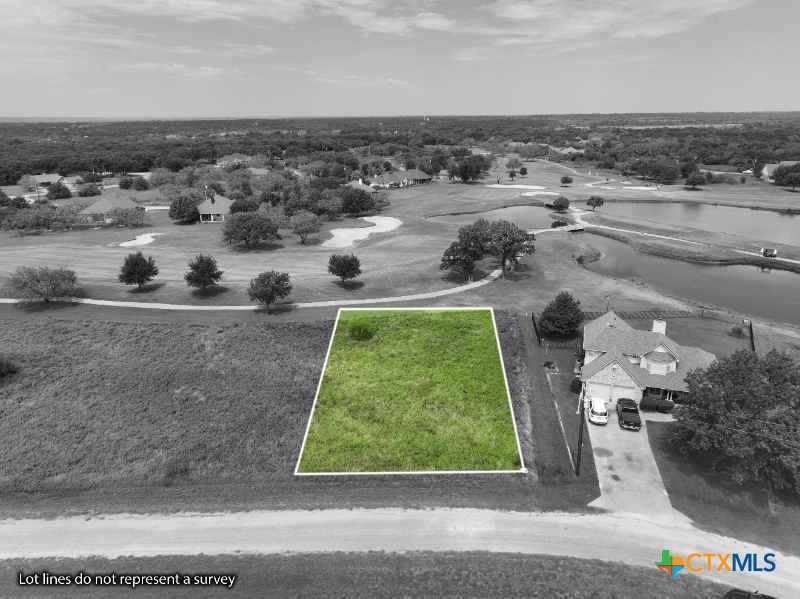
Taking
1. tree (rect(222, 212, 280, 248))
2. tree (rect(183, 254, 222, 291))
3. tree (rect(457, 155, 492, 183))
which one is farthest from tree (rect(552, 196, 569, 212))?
tree (rect(183, 254, 222, 291))

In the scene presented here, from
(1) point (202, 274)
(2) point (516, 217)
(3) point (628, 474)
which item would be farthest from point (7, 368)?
(2) point (516, 217)

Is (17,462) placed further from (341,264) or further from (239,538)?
(341,264)

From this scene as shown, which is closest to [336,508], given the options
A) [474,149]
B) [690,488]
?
[690,488]

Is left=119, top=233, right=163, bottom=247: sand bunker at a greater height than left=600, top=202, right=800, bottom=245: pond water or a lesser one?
lesser

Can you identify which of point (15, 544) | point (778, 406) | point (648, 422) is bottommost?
point (15, 544)

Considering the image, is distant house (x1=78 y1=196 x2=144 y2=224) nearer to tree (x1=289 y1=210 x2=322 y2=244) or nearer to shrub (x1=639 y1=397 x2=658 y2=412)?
tree (x1=289 y1=210 x2=322 y2=244)

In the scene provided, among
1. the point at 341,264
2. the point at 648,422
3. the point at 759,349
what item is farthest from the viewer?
the point at 341,264

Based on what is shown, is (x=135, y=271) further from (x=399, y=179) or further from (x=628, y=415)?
(x=399, y=179)

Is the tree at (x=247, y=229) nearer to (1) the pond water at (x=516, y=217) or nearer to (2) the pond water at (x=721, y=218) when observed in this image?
(1) the pond water at (x=516, y=217)
